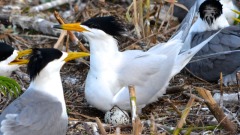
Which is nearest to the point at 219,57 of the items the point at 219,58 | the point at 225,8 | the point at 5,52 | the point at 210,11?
the point at 219,58

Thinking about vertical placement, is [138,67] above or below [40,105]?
above

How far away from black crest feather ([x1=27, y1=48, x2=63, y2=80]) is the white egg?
771mm

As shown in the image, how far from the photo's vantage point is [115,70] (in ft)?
22.2

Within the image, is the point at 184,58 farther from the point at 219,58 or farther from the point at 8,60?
the point at 8,60

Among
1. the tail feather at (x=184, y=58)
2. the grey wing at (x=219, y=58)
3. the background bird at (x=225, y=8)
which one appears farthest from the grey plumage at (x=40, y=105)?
the background bird at (x=225, y=8)

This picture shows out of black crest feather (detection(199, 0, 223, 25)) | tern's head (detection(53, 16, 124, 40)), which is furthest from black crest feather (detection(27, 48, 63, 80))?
black crest feather (detection(199, 0, 223, 25))

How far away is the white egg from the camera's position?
6.41m

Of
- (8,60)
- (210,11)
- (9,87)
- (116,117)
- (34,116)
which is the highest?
(210,11)

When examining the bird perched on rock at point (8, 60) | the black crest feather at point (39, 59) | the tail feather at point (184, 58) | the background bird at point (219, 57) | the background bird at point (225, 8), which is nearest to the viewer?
the black crest feather at point (39, 59)

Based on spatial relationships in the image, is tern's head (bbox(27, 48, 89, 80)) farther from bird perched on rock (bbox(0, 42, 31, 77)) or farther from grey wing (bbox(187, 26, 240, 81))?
grey wing (bbox(187, 26, 240, 81))

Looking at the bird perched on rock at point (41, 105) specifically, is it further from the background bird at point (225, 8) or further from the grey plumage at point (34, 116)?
the background bird at point (225, 8)

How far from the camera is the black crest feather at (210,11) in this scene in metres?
7.96

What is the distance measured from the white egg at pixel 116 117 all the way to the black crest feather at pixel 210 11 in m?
1.92

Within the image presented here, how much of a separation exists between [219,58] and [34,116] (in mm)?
2580
